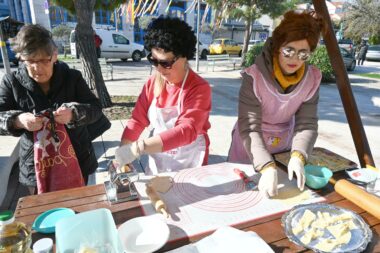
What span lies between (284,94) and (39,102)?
5.10 ft

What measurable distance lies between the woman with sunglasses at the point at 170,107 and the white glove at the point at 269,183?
18.6 inches

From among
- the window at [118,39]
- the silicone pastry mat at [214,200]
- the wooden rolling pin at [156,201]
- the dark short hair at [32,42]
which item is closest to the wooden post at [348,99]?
the silicone pastry mat at [214,200]

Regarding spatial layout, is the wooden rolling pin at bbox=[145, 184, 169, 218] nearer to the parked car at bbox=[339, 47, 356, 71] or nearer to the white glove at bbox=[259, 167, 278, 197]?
the white glove at bbox=[259, 167, 278, 197]

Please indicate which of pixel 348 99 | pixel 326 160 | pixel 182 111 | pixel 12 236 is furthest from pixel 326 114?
pixel 12 236

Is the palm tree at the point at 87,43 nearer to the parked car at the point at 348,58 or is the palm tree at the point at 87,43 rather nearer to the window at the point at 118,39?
the window at the point at 118,39

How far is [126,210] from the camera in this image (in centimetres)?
131

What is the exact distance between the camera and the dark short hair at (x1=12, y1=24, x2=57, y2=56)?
1570 mm

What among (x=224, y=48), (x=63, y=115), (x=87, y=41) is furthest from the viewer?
(x=224, y=48)

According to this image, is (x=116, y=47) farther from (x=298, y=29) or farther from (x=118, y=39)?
(x=298, y=29)

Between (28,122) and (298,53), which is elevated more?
(298,53)

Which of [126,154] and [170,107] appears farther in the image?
[170,107]

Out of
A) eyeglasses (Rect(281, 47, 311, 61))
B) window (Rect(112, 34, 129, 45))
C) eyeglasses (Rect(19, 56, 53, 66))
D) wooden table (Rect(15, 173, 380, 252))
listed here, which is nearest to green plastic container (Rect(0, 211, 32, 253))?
wooden table (Rect(15, 173, 380, 252))

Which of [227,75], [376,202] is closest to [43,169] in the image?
[376,202]

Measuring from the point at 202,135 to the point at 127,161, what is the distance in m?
0.66
